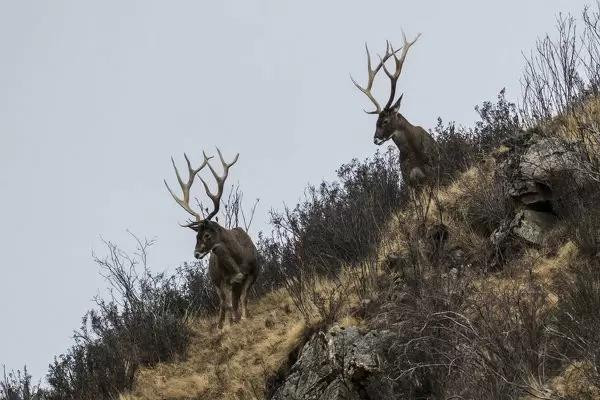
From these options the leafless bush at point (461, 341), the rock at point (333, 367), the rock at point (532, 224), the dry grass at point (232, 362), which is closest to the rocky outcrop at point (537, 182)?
the rock at point (532, 224)

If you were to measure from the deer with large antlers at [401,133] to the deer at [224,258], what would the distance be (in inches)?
100

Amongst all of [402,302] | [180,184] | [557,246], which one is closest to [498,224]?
[557,246]

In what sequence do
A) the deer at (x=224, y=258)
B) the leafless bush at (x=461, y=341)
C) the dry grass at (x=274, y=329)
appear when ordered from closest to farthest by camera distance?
the leafless bush at (x=461, y=341) → the dry grass at (x=274, y=329) → the deer at (x=224, y=258)

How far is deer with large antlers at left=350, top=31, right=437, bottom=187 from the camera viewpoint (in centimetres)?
1241

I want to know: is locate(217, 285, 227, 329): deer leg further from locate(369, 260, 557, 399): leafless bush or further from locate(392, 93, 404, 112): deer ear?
locate(392, 93, 404, 112): deer ear

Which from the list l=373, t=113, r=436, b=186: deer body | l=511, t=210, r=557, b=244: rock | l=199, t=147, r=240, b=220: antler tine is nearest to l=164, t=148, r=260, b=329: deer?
l=199, t=147, r=240, b=220: antler tine

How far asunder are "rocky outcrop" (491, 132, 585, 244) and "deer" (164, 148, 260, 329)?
3523 millimetres

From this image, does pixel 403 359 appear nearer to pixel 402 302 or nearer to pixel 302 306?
pixel 402 302

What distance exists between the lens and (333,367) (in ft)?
27.4

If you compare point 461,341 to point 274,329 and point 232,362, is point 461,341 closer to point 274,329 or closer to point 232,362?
point 232,362

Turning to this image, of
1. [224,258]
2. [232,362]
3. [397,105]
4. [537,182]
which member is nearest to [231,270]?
[224,258]

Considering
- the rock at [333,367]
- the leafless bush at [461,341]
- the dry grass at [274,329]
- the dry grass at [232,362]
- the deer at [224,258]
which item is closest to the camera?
the leafless bush at [461,341]

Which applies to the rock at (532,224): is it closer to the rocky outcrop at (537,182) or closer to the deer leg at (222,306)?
the rocky outcrop at (537,182)

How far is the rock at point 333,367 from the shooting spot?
8.18 metres
